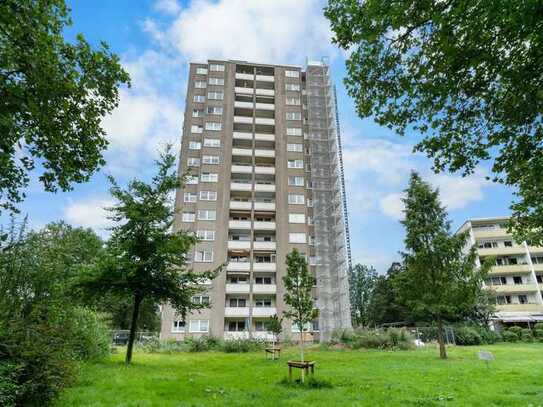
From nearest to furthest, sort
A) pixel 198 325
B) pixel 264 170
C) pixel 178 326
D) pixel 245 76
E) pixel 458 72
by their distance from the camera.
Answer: pixel 458 72 → pixel 178 326 → pixel 198 325 → pixel 264 170 → pixel 245 76

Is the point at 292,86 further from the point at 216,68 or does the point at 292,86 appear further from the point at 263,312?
the point at 263,312

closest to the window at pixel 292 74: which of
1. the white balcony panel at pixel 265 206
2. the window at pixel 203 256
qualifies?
the white balcony panel at pixel 265 206

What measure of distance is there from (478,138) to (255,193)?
130 feet

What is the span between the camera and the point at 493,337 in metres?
33.8

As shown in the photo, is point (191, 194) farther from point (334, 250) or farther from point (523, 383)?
point (523, 383)

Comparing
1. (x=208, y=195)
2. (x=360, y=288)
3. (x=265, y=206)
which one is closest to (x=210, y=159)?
(x=208, y=195)

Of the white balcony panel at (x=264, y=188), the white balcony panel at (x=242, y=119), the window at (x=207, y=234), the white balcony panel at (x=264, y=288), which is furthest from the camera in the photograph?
the white balcony panel at (x=242, y=119)

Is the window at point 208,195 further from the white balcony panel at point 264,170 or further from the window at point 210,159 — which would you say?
the white balcony panel at point 264,170

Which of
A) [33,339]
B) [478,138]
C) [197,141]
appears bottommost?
[33,339]

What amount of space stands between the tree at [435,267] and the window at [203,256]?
25.9m

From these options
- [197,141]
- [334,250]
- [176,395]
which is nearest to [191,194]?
[197,141]

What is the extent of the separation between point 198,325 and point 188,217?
13.6 metres

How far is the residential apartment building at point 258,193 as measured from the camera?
134 feet

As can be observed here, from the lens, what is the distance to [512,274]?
174 ft
